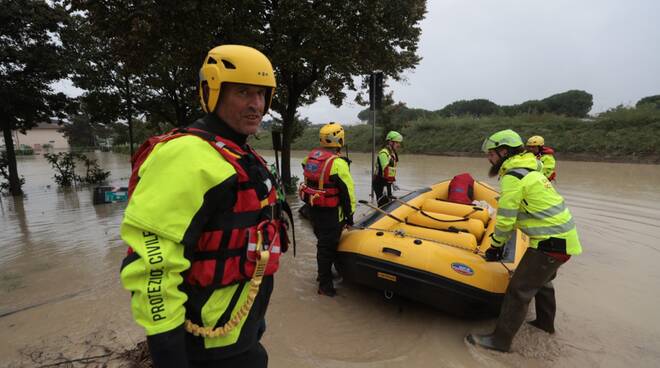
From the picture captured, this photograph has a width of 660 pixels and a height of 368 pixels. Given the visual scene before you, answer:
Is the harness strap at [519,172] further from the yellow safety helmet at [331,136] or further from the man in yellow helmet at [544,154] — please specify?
the man in yellow helmet at [544,154]

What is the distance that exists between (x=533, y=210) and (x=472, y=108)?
60585 millimetres

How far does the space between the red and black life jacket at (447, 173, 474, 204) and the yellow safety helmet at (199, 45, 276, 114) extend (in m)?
4.97

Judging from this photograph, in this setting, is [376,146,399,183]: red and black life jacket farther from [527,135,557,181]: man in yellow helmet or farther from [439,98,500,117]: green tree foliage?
[439,98,500,117]: green tree foliage

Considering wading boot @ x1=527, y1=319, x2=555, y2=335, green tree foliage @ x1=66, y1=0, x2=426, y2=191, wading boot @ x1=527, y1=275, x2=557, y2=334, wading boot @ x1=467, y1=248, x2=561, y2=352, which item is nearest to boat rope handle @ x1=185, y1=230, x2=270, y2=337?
wading boot @ x1=467, y1=248, x2=561, y2=352

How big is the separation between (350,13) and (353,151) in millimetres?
27168

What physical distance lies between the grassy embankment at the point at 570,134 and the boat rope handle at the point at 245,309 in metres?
17.5

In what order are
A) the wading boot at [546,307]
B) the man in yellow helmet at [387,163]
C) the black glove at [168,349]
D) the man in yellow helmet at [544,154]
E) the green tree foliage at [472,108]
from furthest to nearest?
the green tree foliage at [472,108] → the man in yellow helmet at [387,163] → the man in yellow helmet at [544,154] → the wading boot at [546,307] → the black glove at [168,349]

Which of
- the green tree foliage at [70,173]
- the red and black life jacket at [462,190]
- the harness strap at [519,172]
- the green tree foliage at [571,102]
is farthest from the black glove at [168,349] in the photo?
the green tree foliage at [571,102]

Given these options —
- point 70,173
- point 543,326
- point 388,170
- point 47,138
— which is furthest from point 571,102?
point 47,138

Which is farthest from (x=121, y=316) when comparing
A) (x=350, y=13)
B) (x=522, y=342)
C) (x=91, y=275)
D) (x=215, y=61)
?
(x=350, y=13)

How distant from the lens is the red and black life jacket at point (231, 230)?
1105mm

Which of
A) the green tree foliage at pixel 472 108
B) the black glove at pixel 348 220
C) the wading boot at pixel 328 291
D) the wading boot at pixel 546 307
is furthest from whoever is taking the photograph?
the green tree foliage at pixel 472 108

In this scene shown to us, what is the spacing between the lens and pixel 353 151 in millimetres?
34500

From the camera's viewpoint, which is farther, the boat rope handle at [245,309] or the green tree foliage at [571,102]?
the green tree foliage at [571,102]
